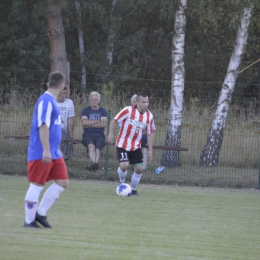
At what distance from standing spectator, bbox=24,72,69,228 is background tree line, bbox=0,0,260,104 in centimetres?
2052

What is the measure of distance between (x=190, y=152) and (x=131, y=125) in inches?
159

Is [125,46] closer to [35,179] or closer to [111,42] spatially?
[111,42]

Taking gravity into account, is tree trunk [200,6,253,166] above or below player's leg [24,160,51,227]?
above

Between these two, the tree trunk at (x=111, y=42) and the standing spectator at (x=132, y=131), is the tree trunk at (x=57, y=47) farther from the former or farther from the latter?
the tree trunk at (x=111, y=42)

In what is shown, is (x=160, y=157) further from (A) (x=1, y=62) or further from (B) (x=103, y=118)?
(A) (x=1, y=62)

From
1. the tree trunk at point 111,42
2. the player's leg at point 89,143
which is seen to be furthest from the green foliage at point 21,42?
the player's leg at point 89,143

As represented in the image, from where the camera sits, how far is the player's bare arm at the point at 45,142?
6.61 metres

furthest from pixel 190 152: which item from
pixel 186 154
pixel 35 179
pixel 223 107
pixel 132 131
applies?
pixel 35 179

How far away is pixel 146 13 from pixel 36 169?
27594 millimetres

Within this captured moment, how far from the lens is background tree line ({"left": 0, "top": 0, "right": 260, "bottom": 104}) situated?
29078mm

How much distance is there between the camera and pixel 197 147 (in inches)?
581

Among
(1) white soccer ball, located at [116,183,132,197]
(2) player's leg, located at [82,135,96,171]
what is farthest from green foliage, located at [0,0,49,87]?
(1) white soccer ball, located at [116,183,132,197]

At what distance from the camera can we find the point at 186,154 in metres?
14.6

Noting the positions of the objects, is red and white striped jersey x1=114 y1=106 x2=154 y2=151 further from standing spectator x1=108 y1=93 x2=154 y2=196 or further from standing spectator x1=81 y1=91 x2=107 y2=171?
standing spectator x1=81 y1=91 x2=107 y2=171
